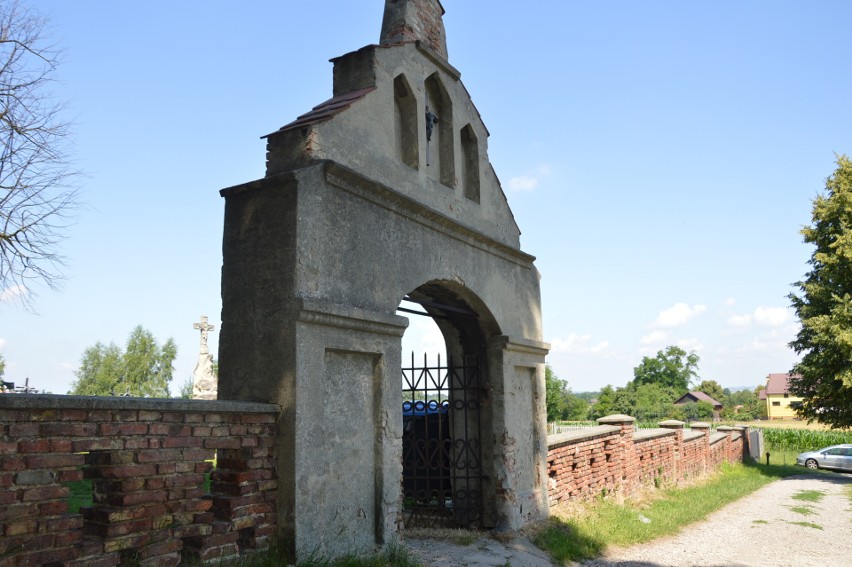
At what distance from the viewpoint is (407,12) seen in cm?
793

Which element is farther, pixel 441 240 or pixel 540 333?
pixel 540 333

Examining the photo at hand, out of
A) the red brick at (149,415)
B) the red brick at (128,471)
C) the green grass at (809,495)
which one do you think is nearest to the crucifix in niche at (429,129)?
the red brick at (149,415)

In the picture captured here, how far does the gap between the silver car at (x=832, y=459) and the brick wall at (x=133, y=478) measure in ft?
87.0

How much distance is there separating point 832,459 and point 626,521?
20.3 meters

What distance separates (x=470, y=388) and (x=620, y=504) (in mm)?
4220

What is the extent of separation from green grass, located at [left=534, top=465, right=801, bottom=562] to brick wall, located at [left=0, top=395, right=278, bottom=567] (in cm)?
432

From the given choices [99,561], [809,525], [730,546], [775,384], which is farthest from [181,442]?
[775,384]

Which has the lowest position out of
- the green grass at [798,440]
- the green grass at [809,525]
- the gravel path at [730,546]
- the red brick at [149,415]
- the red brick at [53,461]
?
the green grass at [798,440]

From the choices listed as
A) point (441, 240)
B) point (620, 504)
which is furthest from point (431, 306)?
point (620, 504)

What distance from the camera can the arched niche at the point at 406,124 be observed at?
7.41 m

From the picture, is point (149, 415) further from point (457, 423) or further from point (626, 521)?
point (626, 521)

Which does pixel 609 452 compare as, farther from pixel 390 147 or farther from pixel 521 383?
pixel 390 147

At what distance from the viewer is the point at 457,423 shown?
29.3 ft

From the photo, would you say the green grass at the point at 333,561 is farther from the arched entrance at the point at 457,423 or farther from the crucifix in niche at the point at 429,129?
the crucifix in niche at the point at 429,129
